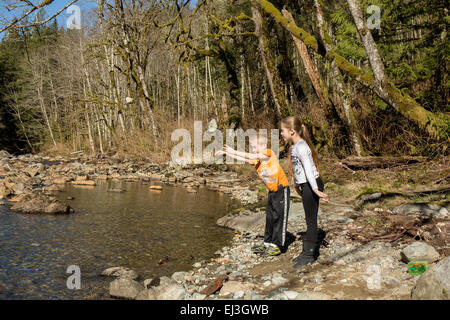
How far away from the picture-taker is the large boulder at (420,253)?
165 inches

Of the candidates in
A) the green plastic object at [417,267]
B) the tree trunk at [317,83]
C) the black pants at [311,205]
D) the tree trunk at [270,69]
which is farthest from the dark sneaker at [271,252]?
the tree trunk at [270,69]

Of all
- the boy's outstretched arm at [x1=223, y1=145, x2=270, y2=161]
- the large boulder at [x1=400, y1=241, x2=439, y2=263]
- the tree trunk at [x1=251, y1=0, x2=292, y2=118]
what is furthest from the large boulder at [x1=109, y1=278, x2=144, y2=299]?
the tree trunk at [x1=251, y1=0, x2=292, y2=118]

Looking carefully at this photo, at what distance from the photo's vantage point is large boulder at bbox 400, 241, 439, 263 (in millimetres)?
4191

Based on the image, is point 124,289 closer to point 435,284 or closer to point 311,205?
point 311,205

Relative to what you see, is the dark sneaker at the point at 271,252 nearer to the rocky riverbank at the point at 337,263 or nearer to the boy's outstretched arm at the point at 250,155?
the rocky riverbank at the point at 337,263

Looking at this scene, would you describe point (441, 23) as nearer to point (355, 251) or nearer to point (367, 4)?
point (367, 4)

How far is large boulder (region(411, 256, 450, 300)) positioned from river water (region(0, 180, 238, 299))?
3.24 m

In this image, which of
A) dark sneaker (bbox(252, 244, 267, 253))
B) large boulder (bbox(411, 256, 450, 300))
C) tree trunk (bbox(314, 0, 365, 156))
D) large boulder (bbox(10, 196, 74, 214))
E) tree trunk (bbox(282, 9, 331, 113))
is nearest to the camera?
large boulder (bbox(411, 256, 450, 300))

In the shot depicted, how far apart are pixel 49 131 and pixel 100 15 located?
21296 mm

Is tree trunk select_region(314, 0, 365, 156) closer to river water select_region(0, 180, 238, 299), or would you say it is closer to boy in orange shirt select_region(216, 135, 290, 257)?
river water select_region(0, 180, 238, 299)

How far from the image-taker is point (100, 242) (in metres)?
6.92

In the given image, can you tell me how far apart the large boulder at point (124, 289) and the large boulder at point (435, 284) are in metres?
3.00

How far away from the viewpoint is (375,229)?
563 cm
